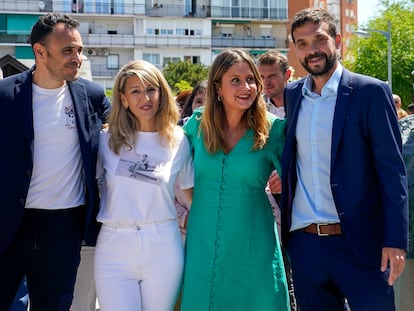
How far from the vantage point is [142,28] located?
186ft

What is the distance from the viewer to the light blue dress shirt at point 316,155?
12.5 feet

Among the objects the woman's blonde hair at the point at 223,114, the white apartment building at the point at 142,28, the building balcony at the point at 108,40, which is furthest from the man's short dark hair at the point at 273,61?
the building balcony at the point at 108,40

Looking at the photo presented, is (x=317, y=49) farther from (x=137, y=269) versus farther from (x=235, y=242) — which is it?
(x=137, y=269)

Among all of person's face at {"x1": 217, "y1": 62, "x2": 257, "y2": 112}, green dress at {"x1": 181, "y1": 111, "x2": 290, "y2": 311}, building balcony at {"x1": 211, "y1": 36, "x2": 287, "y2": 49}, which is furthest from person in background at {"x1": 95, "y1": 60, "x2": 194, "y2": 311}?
building balcony at {"x1": 211, "y1": 36, "x2": 287, "y2": 49}

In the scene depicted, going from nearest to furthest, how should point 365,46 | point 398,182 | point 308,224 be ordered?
point 398,182, point 308,224, point 365,46

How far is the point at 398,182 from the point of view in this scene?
3.57 m

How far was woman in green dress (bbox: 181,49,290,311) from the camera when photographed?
13.8 feet

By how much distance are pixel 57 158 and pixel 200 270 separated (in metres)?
1.17

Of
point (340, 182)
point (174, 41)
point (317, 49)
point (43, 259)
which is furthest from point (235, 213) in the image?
point (174, 41)

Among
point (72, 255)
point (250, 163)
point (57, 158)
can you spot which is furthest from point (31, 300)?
point (250, 163)

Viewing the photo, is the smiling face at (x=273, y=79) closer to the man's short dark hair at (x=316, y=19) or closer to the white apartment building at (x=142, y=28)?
the man's short dark hair at (x=316, y=19)

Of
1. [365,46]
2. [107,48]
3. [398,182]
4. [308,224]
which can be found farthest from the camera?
[107,48]

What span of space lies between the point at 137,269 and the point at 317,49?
5.67 ft

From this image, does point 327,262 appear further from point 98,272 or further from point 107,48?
point 107,48
